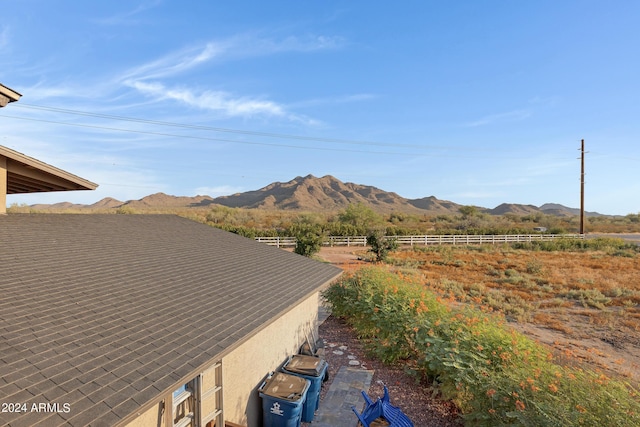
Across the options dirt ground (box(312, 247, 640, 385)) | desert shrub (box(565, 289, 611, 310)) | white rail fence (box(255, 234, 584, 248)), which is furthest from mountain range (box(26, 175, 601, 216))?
dirt ground (box(312, 247, 640, 385))

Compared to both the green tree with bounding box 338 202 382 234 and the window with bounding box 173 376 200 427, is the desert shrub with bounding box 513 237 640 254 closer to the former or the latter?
→ the green tree with bounding box 338 202 382 234

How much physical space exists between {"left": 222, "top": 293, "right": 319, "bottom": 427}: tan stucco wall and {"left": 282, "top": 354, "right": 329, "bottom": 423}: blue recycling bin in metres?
0.32

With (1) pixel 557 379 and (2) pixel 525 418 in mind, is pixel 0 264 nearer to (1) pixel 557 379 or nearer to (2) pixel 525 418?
(2) pixel 525 418

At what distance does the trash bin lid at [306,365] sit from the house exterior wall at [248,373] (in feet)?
0.98

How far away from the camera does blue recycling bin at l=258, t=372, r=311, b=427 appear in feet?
19.9

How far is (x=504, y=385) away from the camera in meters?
5.42

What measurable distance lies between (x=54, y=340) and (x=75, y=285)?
1.83 meters

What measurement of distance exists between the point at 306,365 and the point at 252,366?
59.7 inches

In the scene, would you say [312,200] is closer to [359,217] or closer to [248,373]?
[359,217]

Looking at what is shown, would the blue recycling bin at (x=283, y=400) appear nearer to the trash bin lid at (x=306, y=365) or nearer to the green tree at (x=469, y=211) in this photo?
the trash bin lid at (x=306, y=365)

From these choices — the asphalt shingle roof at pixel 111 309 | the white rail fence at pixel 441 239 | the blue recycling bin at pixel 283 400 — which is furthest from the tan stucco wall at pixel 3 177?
the white rail fence at pixel 441 239

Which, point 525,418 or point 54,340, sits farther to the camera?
point 525,418

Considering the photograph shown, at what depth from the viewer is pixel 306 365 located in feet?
24.7

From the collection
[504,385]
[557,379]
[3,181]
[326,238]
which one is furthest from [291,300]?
[326,238]
